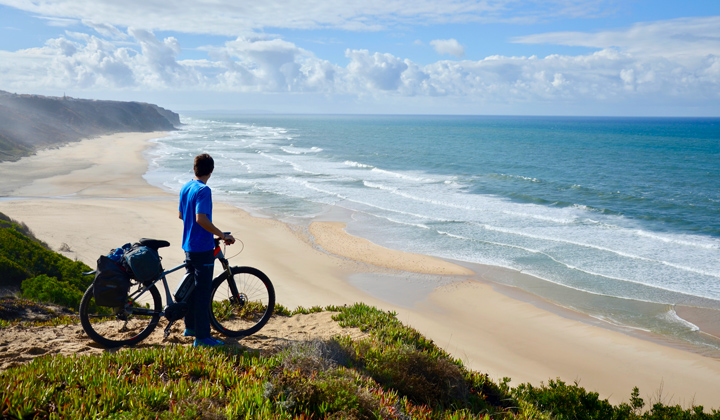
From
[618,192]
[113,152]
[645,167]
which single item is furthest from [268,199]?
[645,167]

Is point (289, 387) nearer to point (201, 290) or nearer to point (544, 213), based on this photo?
point (201, 290)

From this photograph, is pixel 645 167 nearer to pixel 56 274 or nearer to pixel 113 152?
pixel 56 274

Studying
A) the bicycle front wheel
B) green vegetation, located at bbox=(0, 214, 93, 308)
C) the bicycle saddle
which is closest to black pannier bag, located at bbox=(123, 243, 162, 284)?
the bicycle saddle

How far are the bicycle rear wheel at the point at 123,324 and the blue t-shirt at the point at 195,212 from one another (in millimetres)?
759

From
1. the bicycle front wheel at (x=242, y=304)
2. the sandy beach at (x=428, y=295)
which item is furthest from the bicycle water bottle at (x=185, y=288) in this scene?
the sandy beach at (x=428, y=295)

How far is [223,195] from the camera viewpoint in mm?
29078

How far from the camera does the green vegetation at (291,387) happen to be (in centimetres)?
342

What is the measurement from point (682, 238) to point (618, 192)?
1185cm

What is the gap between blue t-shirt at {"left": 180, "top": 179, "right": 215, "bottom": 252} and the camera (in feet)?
15.9

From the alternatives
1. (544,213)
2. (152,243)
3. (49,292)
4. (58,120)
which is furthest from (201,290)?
(58,120)

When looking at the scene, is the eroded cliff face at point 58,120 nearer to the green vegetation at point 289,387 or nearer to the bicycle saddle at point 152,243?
the bicycle saddle at point 152,243

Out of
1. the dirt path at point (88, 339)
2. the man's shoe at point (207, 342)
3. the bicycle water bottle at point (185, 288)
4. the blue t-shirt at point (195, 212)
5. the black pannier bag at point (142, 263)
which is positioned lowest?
the dirt path at point (88, 339)

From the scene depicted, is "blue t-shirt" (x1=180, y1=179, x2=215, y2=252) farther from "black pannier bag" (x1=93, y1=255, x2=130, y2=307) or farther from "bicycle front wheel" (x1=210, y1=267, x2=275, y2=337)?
"black pannier bag" (x1=93, y1=255, x2=130, y2=307)

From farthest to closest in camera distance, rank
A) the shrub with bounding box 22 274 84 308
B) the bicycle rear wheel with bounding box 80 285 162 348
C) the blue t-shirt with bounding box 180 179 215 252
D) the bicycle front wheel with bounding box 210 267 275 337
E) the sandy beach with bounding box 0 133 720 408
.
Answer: the sandy beach with bounding box 0 133 720 408, the shrub with bounding box 22 274 84 308, the bicycle front wheel with bounding box 210 267 275 337, the bicycle rear wheel with bounding box 80 285 162 348, the blue t-shirt with bounding box 180 179 215 252
